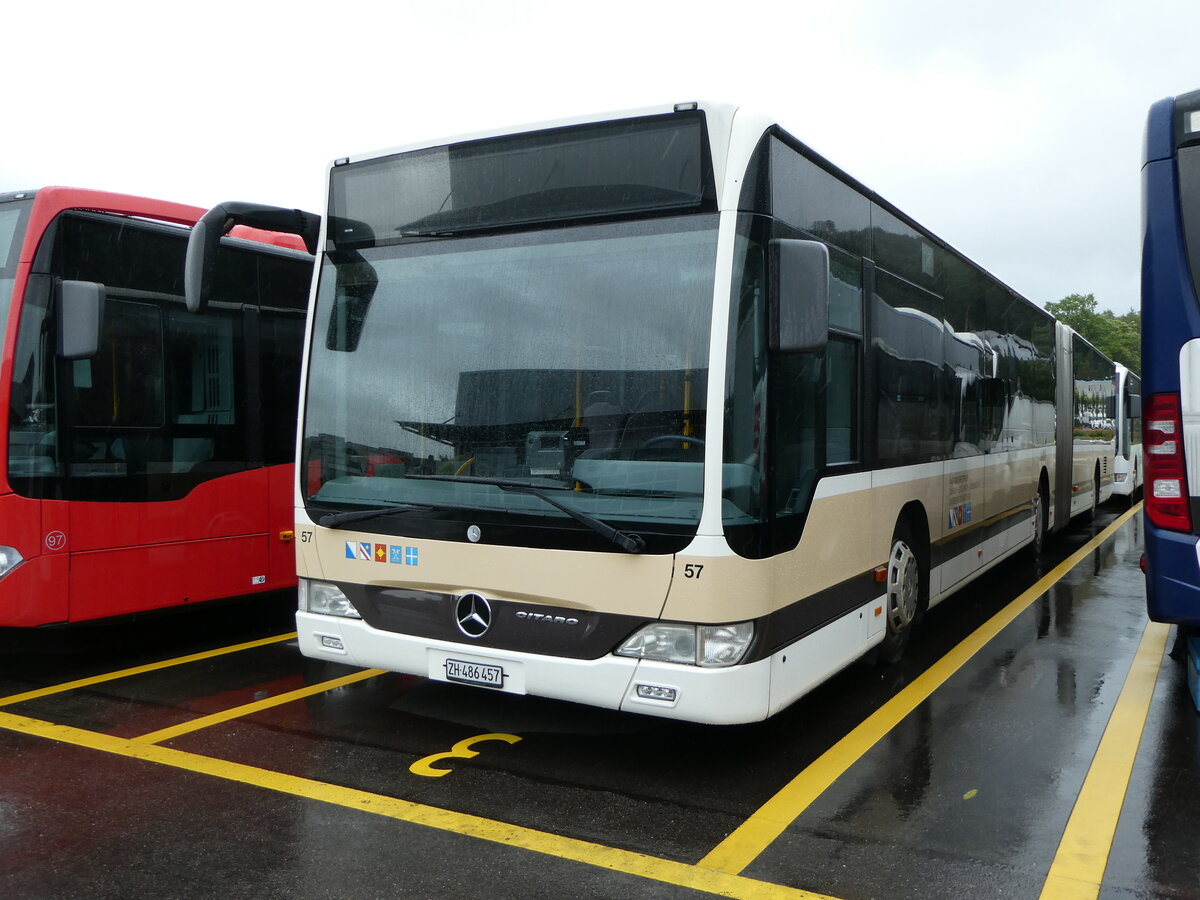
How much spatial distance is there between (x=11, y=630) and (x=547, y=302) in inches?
186

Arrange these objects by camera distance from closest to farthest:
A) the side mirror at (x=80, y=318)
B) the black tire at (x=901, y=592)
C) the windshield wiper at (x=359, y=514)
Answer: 1. the windshield wiper at (x=359, y=514)
2. the side mirror at (x=80, y=318)
3. the black tire at (x=901, y=592)

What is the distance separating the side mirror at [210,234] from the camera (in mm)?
5285

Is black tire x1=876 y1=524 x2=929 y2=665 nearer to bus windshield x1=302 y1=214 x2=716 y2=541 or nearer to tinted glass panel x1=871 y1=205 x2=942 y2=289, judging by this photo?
tinted glass panel x1=871 y1=205 x2=942 y2=289

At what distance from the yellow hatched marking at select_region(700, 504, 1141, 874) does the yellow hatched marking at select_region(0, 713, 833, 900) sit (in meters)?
0.14

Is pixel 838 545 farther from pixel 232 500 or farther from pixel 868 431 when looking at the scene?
pixel 232 500

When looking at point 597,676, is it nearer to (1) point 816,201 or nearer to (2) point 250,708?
(2) point 250,708

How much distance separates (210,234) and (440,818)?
3.05 metres

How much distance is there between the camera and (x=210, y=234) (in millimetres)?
5332

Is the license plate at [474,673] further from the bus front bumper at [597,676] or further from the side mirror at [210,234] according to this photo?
the side mirror at [210,234]

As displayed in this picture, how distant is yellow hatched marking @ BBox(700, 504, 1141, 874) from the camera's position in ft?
13.1

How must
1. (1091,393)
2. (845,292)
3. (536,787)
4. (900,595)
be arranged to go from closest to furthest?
(536,787) → (845,292) → (900,595) → (1091,393)

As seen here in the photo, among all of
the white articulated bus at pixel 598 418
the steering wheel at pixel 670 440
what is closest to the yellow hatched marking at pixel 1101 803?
the white articulated bus at pixel 598 418

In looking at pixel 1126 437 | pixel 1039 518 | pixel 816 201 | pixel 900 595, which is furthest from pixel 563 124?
pixel 1126 437

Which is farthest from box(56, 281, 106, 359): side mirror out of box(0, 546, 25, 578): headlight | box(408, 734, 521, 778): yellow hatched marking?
box(408, 734, 521, 778): yellow hatched marking
